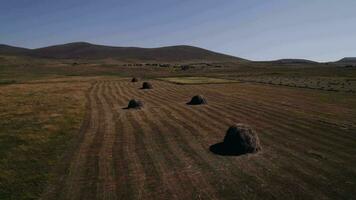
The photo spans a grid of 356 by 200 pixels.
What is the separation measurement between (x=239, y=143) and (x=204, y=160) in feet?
8.99

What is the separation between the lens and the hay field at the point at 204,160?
675 inches

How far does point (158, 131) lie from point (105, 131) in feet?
14.4

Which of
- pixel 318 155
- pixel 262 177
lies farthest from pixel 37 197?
pixel 318 155

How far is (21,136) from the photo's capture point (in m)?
28.6

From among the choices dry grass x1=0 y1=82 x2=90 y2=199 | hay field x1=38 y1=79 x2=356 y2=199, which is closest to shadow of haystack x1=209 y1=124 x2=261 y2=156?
hay field x1=38 y1=79 x2=356 y2=199

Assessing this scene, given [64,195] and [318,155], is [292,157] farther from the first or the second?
[64,195]

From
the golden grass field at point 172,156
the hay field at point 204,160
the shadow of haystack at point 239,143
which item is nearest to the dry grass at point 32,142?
the golden grass field at point 172,156

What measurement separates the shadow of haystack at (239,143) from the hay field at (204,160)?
652 millimetres

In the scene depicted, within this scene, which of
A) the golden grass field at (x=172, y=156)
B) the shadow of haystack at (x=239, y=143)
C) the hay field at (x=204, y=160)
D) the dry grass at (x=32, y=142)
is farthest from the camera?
the shadow of haystack at (x=239, y=143)

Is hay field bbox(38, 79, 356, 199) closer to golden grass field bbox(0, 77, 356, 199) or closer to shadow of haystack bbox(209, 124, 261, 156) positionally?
golden grass field bbox(0, 77, 356, 199)

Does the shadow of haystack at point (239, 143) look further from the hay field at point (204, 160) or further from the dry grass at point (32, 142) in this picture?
the dry grass at point (32, 142)

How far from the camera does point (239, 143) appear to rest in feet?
75.7

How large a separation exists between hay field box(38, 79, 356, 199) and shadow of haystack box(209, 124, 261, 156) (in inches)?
25.7

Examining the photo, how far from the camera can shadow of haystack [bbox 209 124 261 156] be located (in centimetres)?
2302
